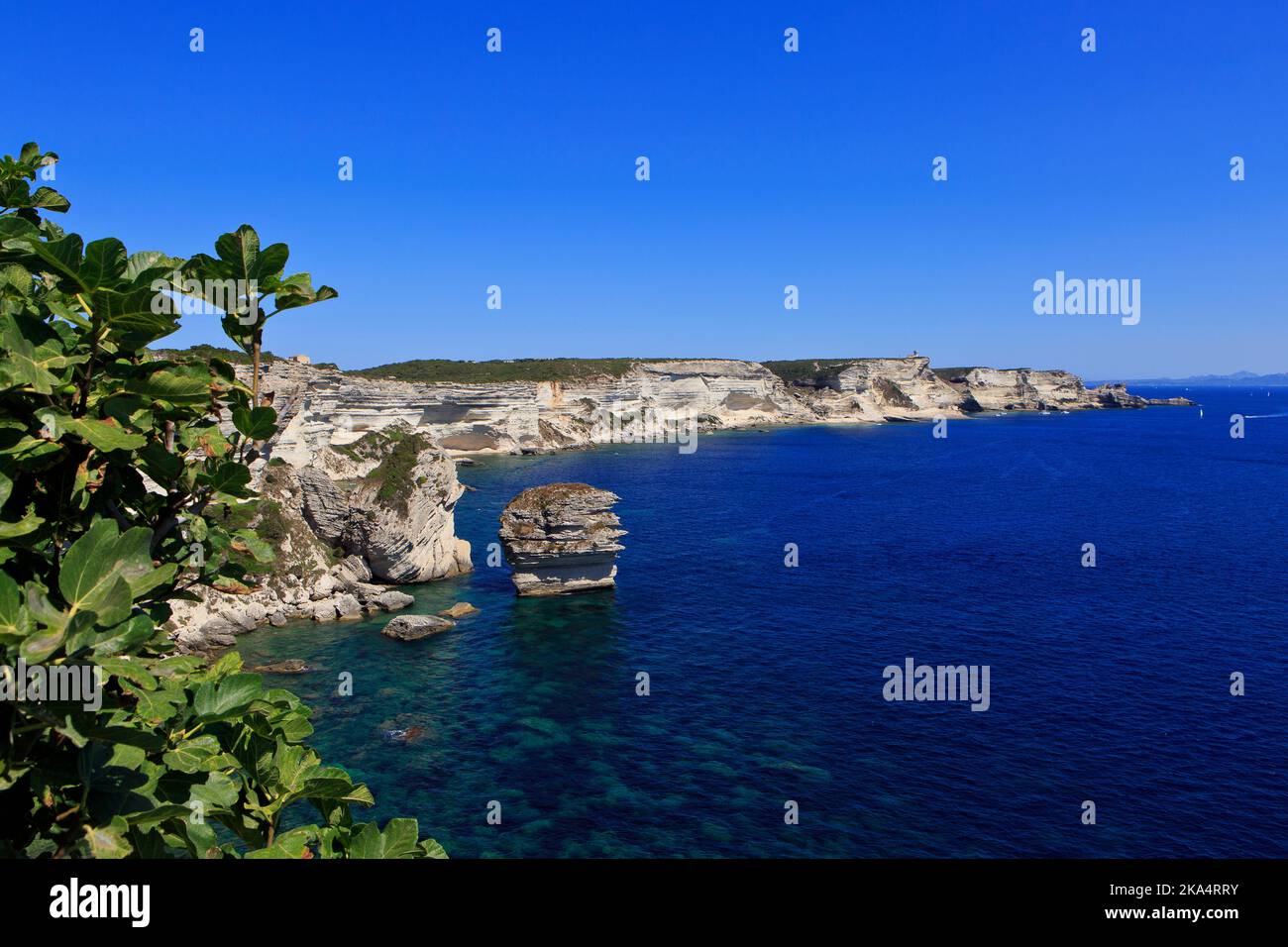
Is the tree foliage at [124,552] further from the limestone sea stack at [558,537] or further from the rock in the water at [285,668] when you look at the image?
the limestone sea stack at [558,537]

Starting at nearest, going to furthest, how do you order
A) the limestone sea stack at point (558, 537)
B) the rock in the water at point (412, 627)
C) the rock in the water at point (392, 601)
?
the rock in the water at point (412, 627) < the rock in the water at point (392, 601) < the limestone sea stack at point (558, 537)

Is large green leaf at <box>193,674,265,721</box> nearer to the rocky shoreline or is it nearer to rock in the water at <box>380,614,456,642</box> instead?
the rocky shoreline

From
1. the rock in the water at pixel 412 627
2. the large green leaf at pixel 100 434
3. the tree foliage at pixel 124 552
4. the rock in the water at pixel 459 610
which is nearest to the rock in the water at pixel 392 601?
the rock in the water at pixel 459 610

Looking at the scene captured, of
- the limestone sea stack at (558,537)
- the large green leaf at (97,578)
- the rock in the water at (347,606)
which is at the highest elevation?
the large green leaf at (97,578)

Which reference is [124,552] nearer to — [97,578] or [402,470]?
[97,578]

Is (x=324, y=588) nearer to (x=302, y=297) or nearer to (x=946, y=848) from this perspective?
(x=946, y=848)

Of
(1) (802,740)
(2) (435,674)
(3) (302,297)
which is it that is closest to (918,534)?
(1) (802,740)

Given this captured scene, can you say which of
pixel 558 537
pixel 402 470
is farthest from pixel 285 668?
pixel 402 470
